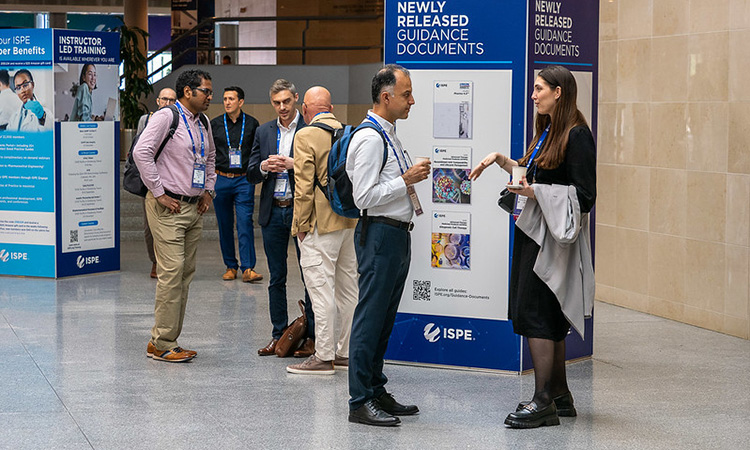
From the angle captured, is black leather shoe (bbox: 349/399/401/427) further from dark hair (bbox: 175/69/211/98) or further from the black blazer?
dark hair (bbox: 175/69/211/98)

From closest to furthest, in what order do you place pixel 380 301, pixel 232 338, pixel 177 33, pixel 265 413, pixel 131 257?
1. pixel 380 301
2. pixel 265 413
3. pixel 232 338
4. pixel 131 257
5. pixel 177 33

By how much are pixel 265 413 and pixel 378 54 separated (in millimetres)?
10777

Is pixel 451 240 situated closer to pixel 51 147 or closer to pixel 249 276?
pixel 249 276

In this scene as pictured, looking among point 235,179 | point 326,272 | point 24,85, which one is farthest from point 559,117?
point 24,85

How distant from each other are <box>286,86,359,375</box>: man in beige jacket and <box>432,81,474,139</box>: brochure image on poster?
0.58 metres

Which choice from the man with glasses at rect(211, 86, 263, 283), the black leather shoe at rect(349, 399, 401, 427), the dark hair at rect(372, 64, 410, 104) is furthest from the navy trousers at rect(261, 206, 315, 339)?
the man with glasses at rect(211, 86, 263, 283)

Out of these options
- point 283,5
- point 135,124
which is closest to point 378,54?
point 283,5

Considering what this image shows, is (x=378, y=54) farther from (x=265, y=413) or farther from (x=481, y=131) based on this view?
(x=265, y=413)

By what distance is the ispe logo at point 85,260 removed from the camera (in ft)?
32.2

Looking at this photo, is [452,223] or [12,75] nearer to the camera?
[452,223]

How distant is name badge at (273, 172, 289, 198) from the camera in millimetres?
6633

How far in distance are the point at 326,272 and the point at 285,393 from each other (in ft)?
2.45

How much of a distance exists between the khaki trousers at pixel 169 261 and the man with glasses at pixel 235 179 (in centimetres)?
291

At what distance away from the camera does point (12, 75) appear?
9.59 meters
